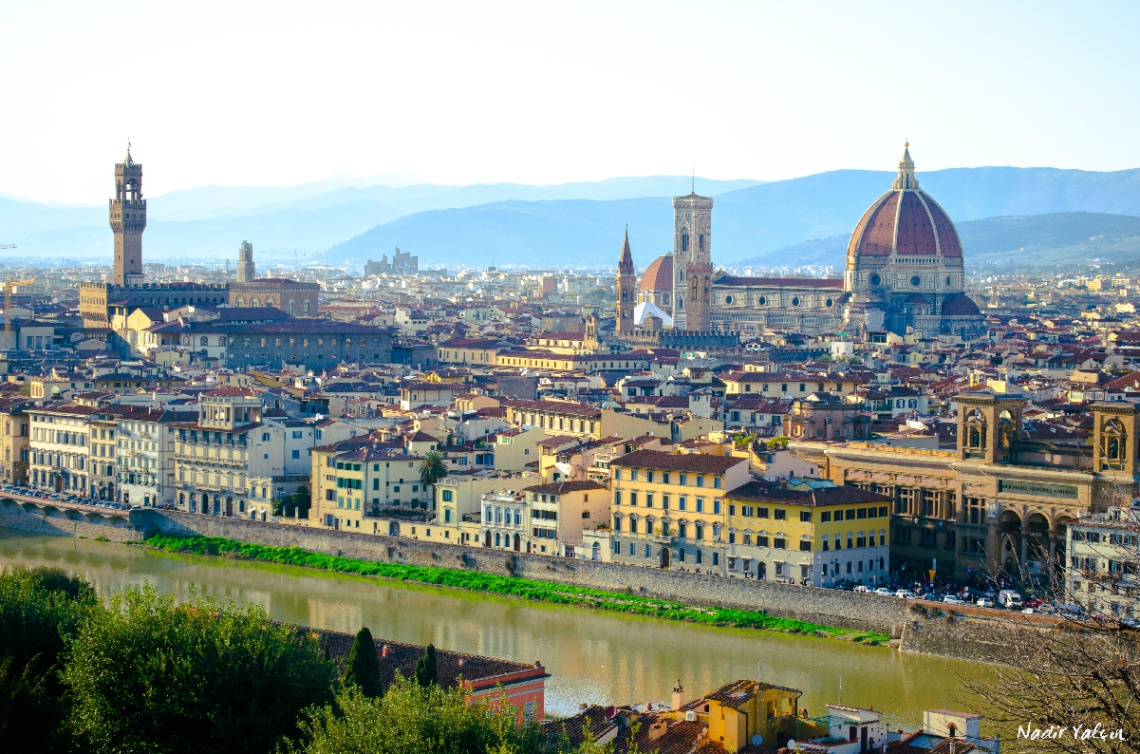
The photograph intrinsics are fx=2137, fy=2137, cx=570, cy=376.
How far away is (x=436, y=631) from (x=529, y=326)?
8349 cm

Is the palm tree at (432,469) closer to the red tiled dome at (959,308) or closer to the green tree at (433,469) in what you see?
the green tree at (433,469)

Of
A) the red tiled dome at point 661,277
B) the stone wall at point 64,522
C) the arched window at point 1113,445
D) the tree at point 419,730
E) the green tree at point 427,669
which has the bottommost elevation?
the stone wall at point 64,522

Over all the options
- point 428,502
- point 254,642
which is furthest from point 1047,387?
point 254,642

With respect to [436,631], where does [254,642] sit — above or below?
above

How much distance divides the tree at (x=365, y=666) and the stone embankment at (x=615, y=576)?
709cm

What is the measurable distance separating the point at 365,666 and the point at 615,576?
1243 centimetres

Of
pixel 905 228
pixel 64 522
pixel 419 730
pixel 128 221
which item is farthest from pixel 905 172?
pixel 419 730

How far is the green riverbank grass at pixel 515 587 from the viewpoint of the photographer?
33125 mm

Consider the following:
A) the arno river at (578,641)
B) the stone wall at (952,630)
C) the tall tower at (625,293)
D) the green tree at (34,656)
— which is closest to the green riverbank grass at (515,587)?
the arno river at (578,641)

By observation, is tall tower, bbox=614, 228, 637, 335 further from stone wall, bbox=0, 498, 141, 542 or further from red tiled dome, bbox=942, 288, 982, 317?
stone wall, bbox=0, 498, 141, 542

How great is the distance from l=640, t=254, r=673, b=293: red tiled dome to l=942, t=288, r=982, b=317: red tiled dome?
658 inches

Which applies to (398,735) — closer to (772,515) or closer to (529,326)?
(772,515)

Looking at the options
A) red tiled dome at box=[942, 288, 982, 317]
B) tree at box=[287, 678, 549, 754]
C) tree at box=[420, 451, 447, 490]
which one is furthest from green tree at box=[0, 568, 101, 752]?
red tiled dome at box=[942, 288, 982, 317]

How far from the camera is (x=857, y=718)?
68.7 ft
